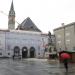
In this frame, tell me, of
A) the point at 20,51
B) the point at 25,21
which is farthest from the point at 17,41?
the point at 25,21

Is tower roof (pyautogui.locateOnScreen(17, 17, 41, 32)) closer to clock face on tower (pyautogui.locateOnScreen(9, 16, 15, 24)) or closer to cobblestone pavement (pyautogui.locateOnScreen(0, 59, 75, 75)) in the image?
clock face on tower (pyautogui.locateOnScreen(9, 16, 15, 24))

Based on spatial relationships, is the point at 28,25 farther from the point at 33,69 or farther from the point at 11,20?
the point at 33,69

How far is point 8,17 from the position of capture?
12775cm

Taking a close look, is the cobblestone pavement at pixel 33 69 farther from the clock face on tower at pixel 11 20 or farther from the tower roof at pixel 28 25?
the clock face on tower at pixel 11 20

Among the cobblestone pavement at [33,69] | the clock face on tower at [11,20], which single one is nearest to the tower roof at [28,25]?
the clock face on tower at [11,20]

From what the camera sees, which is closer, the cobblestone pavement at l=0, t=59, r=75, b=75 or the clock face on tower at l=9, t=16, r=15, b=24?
the cobblestone pavement at l=0, t=59, r=75, b=75

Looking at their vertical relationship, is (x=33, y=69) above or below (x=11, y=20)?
below

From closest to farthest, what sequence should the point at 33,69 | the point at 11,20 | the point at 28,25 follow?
the point at 33,69
the point at 28,25
the point at 11,20

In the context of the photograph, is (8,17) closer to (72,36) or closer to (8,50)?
(8,50)

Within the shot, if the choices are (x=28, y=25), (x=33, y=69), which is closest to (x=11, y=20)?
(x=28, y=25)

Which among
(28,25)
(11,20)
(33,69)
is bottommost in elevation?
(33,69)

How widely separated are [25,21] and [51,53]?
157 feet

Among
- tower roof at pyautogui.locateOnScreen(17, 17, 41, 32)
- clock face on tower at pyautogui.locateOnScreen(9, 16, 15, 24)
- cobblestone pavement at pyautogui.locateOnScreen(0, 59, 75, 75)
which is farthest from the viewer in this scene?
clock face on tower at pyautogui.locateOnScreen(9, 16, 15, 24)

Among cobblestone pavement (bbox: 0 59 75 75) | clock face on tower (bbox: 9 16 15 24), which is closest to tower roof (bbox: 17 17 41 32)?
clock face on tower (bbox: 9 16 15 24)
